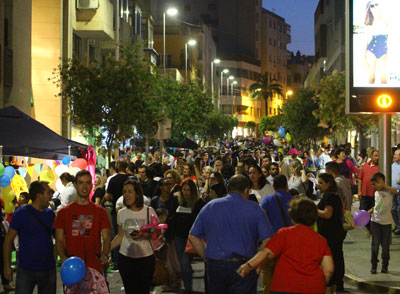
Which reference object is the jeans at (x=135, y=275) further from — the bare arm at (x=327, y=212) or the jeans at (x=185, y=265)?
the bare arm at (x=327, y=212)

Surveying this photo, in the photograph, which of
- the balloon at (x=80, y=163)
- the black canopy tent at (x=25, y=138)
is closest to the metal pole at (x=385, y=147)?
the balloon at (x=80, y=163)

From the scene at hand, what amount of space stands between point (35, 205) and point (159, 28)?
78736 mm

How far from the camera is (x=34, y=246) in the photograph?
7.56 m

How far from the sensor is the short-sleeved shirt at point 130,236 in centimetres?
850

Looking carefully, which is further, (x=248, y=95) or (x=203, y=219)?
(x=248, y=95)

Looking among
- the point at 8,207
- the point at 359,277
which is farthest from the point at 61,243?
the point at 359,277

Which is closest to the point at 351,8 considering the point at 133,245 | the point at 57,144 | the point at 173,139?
the point at 57,144

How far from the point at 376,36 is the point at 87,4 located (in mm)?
20996

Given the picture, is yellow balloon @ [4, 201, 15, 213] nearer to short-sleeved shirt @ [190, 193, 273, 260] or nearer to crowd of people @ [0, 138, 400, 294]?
crowd of people @ [0, 138, 400, 294]

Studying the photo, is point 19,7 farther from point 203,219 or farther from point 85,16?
point 203,219

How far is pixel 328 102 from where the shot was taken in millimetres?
34906

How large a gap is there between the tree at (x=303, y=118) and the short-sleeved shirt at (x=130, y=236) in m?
57.5

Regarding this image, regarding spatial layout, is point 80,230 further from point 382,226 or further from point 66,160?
point 66,160

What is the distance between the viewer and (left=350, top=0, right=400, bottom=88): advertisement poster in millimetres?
14242
